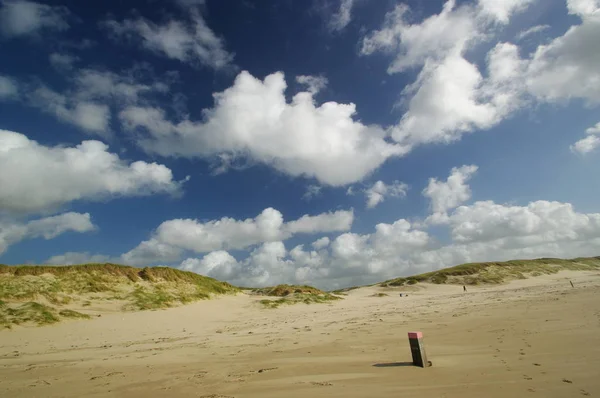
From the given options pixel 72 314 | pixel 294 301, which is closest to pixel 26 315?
pixel 72 314

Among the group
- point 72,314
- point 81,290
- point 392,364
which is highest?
point 81,290

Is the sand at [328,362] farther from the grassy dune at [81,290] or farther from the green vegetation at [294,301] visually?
the green vegetation at [294,301]

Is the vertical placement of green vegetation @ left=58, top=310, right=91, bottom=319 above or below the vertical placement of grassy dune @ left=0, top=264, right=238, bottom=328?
below

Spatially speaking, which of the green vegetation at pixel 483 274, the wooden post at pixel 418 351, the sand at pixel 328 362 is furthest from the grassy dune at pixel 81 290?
the green vegetation at pixel 483 274

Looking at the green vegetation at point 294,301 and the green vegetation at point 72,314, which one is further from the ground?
the green vegetation at point 72,314

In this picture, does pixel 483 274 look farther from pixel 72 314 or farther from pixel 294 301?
pixel 72 314

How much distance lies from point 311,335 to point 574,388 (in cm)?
968

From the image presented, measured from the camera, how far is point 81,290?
26.8 m

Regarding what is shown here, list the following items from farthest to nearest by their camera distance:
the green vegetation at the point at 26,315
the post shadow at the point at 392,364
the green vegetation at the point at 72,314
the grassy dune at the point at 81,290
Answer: the green vegetation at the point at 72,314
the grassy dune at the point at 81,290
the green vegetation at the point at 26,315
the post shadow at the point at 392,364

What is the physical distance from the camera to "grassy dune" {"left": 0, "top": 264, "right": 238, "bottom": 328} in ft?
65.6

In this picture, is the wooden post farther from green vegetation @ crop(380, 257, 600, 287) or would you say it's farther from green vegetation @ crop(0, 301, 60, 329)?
green vegetation @ crop(380, 257, 600, 287)

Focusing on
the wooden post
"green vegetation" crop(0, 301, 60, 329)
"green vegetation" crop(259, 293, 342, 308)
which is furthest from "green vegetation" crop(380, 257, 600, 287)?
the wooden post

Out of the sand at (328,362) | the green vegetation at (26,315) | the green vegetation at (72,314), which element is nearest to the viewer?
the sand at (328,362)

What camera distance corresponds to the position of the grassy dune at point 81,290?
20.0m
